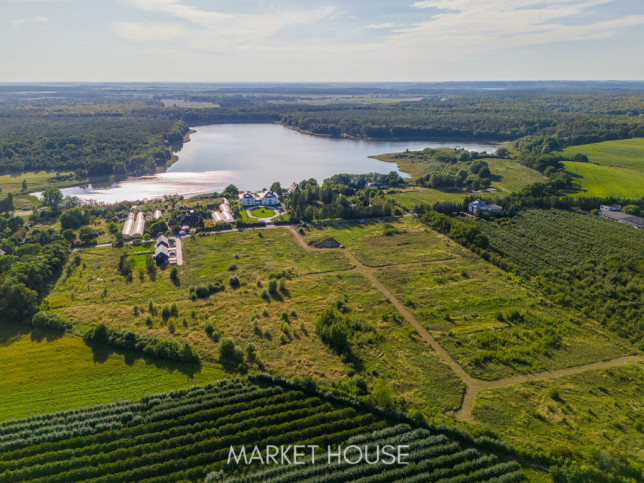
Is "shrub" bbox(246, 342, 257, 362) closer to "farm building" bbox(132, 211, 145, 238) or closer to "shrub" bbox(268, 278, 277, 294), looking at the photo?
"shrub" bbox(268, 278, 277, 294)

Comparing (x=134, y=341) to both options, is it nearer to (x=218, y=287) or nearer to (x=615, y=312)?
(x=218, y=287)

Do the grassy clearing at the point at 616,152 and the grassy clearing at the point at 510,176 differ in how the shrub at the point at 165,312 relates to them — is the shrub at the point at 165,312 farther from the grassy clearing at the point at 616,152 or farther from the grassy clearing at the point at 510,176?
the grassy clearing at the point at 616,152

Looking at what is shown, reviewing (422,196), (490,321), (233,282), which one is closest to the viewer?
(490,321)

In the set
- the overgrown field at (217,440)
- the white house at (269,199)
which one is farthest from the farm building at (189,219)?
the overgrown field at (217,440)

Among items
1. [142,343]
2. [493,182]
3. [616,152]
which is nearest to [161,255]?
[142,343]

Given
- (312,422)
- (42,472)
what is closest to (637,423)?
(312,422)

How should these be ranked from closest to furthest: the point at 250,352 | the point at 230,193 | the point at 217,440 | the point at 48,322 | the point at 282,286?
the point at 217,440 → the point at 250,352 → the point at 48,322 → the point at 282,286 → the point at 230,193

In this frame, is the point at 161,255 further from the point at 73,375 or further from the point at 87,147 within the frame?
the point at 87,147
